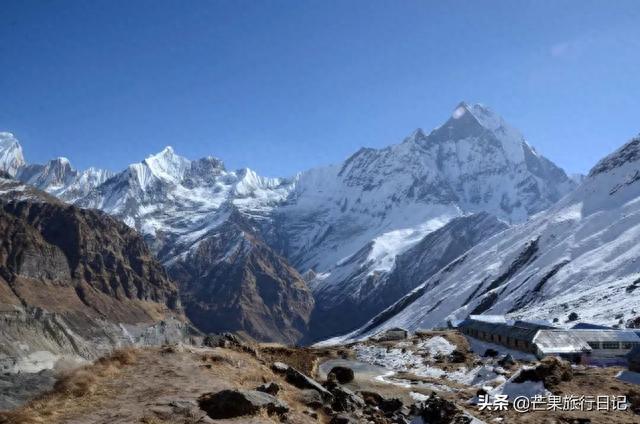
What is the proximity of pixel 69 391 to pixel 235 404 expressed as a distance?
207 inches

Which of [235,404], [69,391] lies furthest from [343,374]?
[69,391]

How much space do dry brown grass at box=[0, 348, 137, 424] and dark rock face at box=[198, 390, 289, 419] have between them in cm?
359

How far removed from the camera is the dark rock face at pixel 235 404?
17.5m

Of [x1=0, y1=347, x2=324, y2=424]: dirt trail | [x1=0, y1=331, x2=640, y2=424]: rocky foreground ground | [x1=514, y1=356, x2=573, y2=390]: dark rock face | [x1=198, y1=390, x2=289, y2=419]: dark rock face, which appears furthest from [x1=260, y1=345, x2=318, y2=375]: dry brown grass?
[x1=198, y1=390, x2=289, y2=419]: dark rock face

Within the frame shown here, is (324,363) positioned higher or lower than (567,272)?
lower

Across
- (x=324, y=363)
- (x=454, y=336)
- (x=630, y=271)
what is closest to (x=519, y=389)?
(x=324, y=363)

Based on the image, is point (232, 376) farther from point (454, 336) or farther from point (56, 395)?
point (454, 336)

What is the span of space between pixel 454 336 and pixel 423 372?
150ft

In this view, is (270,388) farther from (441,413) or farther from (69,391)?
(441,413)

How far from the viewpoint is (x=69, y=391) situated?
18547 mm

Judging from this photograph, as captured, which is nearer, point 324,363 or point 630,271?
point 324,363

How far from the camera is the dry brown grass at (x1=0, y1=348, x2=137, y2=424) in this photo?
52.6 ft

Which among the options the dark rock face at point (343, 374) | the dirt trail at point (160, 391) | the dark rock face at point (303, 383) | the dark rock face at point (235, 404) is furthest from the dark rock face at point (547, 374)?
the dark rock face at point (235, 404)

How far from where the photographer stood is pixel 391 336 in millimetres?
104188
